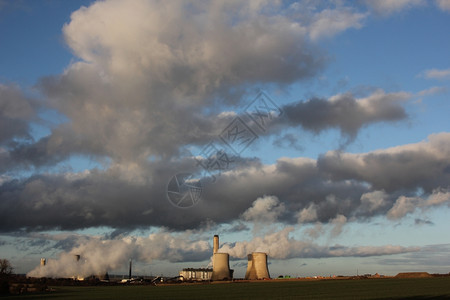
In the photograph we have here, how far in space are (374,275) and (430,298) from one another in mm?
125908

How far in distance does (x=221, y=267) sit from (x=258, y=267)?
14.0 meters

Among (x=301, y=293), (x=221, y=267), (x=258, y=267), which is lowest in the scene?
(x=301, y=293)

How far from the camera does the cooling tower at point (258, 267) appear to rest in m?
177

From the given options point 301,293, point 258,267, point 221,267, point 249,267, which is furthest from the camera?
point 249,267

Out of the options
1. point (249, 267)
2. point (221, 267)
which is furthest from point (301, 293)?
point (249, 267)

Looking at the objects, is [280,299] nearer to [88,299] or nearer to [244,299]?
[244,299]

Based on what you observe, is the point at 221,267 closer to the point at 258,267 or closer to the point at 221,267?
the point at 221,267

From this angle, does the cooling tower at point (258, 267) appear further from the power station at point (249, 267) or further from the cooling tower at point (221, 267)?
the cooling tower at point (221, 267)

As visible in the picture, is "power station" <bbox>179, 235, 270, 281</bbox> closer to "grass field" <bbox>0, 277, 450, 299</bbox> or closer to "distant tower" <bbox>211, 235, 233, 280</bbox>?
"distant tower" <bbox>211, 235, 233, 280</bbox>

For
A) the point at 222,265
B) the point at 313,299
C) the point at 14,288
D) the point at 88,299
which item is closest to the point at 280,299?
the point at 313,299

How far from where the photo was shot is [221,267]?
174250mm

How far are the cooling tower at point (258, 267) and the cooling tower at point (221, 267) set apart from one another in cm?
854

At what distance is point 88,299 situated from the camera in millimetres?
79500

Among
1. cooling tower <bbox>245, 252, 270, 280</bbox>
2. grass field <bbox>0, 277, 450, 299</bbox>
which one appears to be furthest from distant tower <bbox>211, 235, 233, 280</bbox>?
grass field <bbox>0, 277, 450, 299</bbox>
